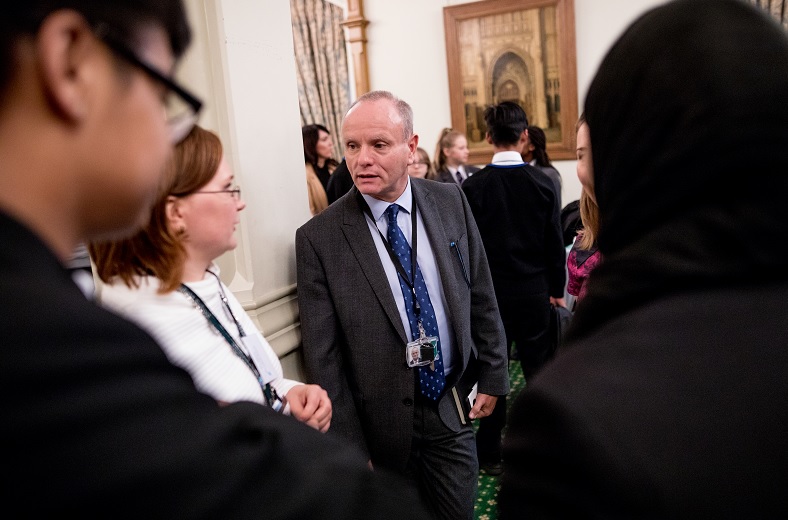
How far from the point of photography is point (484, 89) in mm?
7527

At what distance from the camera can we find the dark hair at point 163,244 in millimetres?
1418

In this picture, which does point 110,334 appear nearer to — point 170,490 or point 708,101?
point 170,490

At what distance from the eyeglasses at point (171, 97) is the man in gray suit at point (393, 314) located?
1.55m

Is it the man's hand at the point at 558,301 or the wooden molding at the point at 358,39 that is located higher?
the wooden molding at the point at 358,39

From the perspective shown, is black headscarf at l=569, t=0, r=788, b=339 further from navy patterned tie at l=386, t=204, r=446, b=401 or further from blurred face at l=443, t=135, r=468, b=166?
blurred face at l=443, t=135, r=468, b=166

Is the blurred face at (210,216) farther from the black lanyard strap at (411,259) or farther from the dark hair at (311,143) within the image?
the dark hair at (311,143)

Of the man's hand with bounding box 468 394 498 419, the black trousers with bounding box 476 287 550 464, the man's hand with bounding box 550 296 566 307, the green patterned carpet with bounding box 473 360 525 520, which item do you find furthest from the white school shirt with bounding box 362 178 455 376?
the man's hand with bounding box 550 296 566 307

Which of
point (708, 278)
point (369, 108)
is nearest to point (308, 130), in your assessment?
point (369, 108)

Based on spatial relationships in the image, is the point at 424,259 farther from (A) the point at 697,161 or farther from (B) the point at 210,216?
(A) the point at 697,161

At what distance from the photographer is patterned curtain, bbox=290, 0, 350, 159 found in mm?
8234

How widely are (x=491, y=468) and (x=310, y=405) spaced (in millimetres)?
2461

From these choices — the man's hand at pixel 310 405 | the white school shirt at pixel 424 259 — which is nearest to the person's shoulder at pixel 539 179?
the white school shirt at pixel 424 259

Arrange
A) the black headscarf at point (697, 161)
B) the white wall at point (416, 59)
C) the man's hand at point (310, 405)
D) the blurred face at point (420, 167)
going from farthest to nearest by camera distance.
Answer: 1. the white wall at point (416, 59)
2. the blurred face at point (420, 167)
3. the man's hand at point (310, 405)
4. the black headscarf at point (697, 161)

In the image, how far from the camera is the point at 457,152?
607cm
